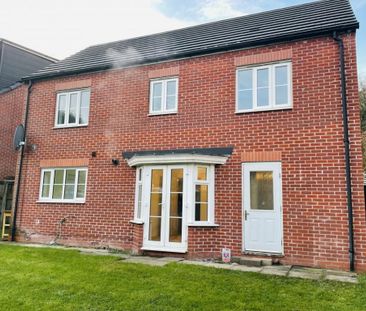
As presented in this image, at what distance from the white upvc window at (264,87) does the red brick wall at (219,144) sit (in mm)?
190

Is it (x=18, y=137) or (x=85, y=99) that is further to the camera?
(x=18, y=137)

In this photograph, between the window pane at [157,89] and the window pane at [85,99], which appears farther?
the window pane at [85,99]

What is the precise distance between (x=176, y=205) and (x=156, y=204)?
634 millimetres

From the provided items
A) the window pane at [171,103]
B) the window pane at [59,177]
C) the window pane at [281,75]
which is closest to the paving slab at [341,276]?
the window pane at [281,75]

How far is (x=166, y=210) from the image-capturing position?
29.0 ft

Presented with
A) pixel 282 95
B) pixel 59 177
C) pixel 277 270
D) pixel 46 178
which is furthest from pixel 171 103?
pixel 277 270

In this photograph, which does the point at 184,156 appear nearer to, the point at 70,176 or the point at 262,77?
the point at 262,77

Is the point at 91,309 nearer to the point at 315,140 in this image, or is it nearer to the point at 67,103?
the point at 315,140

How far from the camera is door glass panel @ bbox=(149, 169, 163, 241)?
29.1 ft

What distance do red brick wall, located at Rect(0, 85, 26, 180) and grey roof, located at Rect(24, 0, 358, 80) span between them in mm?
3101

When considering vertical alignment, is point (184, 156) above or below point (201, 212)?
above

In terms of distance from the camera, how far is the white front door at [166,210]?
8602 millimetres

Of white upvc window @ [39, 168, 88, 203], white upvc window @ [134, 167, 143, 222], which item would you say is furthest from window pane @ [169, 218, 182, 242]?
white upvc window @ [39, 168, 88, 203]

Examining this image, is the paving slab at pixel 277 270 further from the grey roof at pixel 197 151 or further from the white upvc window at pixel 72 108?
the white upvc window at pixel 72 108
